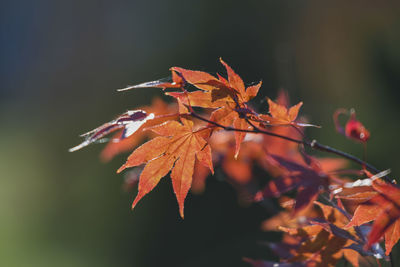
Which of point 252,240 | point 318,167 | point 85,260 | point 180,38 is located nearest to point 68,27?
point 180,38

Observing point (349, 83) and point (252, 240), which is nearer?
point (252, 240)

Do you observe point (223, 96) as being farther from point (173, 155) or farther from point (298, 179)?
point (298, 179)

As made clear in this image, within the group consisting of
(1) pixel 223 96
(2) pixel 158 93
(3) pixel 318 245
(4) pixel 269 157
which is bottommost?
(2) pixel 158 93

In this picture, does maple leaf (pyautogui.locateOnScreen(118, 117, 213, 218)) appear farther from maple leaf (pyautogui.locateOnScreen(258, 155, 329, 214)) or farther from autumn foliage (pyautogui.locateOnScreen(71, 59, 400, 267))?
maple leaf (pyautogui.locateOnScreen(258, 155, 329, 214))

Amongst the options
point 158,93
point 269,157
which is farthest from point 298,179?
point 158,93

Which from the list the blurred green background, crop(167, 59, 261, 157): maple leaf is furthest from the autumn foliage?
the blurred green background

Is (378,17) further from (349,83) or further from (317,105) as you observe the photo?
(317,105)
